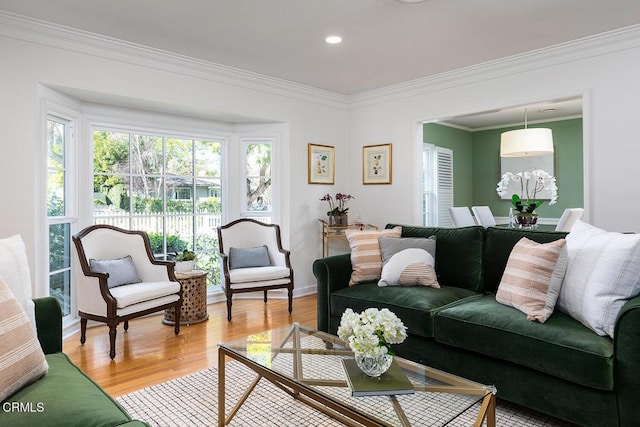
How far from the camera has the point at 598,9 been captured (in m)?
2.97

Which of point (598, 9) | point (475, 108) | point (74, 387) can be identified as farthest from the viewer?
point (475, 108)

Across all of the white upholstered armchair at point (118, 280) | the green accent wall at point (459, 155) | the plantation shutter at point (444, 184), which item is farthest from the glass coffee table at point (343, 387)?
the green accent wall at point (459, 155)

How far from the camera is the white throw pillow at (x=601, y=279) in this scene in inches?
78.5

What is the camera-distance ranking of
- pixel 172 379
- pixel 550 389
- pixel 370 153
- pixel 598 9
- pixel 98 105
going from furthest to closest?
pixel 370 153 < pixel 98 105 < pixel 598 9 < pixel 172 379 < pixel 550 389

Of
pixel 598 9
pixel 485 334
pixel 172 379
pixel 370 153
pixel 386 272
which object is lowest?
pixel 172 379

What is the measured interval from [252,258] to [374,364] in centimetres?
283

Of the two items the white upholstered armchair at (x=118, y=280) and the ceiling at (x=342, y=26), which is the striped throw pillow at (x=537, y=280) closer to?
the ceiling at (x=342, y=26)

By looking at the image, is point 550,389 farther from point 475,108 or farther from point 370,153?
point 370,153

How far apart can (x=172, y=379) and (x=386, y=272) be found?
1620 mm

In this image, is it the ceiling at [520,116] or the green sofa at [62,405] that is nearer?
the green sofa at [62,405]

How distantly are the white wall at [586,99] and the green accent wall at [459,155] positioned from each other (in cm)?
189

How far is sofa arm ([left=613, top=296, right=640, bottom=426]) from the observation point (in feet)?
5.77

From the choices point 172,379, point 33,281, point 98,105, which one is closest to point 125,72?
point 98,105

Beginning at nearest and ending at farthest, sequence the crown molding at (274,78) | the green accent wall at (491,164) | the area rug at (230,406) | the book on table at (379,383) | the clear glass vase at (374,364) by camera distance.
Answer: the book on table at (379,383) → the clear glass vase at (374,364) → the area rug at (230,406) → the crown molding at (274,78) → the green accent wall at (491,164)
